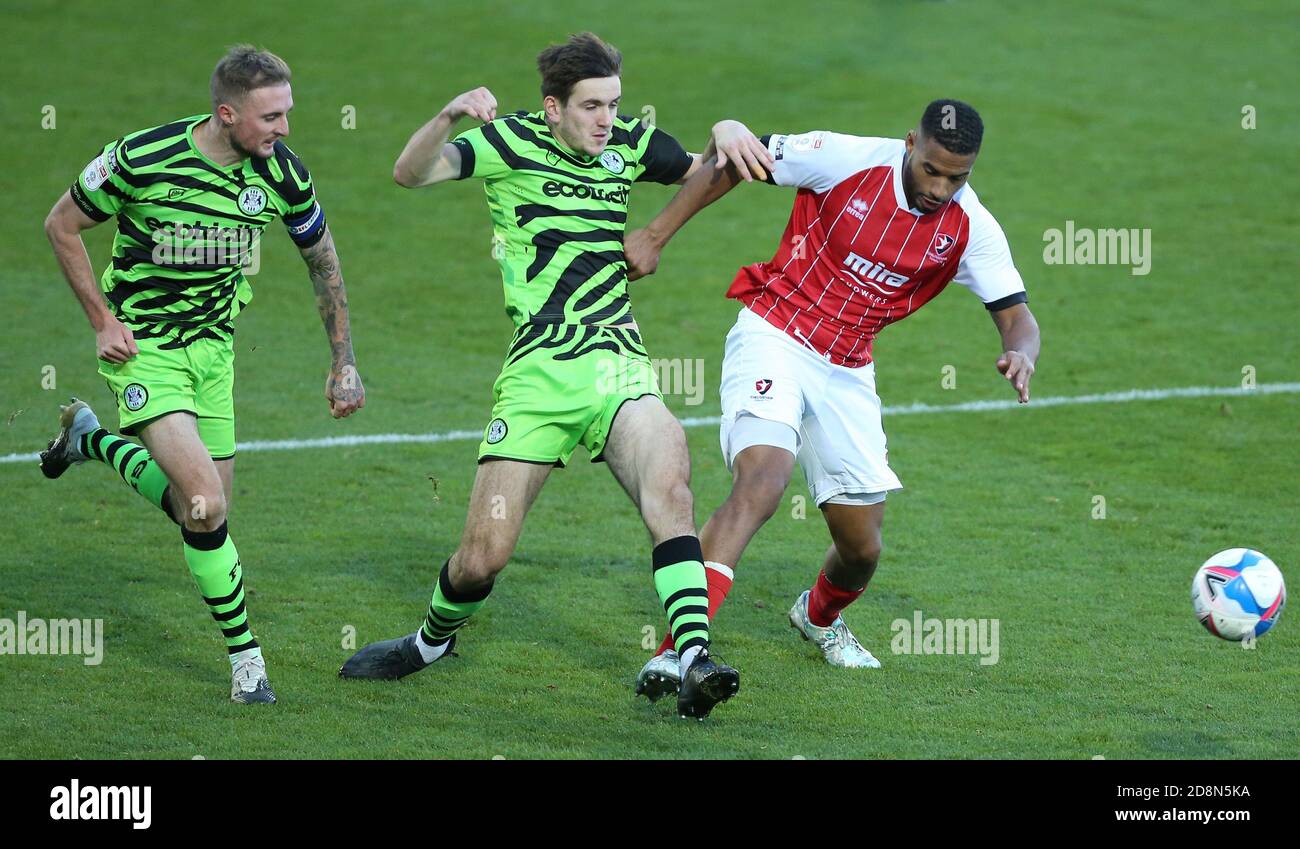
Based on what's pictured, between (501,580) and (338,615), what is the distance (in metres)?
0.92

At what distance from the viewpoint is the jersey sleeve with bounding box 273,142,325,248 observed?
20.1 ft

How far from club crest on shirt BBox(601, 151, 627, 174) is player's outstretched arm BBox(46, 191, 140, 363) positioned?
1957 millimetres

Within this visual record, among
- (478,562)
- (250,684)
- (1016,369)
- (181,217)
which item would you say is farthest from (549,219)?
(250,684)

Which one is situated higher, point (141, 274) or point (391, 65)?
point (391, 65)

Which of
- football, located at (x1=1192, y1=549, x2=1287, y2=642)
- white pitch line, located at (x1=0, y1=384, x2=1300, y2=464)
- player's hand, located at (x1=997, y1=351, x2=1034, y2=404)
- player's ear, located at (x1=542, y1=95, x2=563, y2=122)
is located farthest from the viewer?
white pitch line, located at (x1=0, y1=384, x2=1300, y2=464)

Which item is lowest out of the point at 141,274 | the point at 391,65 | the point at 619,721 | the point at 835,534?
the point at 619,721

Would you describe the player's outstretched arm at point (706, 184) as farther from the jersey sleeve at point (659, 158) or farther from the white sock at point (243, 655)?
the white sock at point (243, 655)

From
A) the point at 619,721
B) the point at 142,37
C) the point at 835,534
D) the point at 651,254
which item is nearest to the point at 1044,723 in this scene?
the point at 835,534

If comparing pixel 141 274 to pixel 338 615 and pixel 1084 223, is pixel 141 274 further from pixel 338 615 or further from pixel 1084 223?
pixel 1084 223

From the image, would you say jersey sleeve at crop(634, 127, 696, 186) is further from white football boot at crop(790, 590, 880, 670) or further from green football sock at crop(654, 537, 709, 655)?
white football boot at crop(790, 590, 880, 670)

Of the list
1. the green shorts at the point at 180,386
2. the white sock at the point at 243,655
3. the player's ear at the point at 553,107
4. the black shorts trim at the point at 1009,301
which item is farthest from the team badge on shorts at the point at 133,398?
the black shorts trim at the point at 1009,301

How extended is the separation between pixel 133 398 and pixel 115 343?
0.73 ft

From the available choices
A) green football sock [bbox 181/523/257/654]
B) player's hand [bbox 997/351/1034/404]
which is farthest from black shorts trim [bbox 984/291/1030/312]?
green football sock [bbox 181/523/257/654]

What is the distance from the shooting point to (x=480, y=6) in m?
22.2
